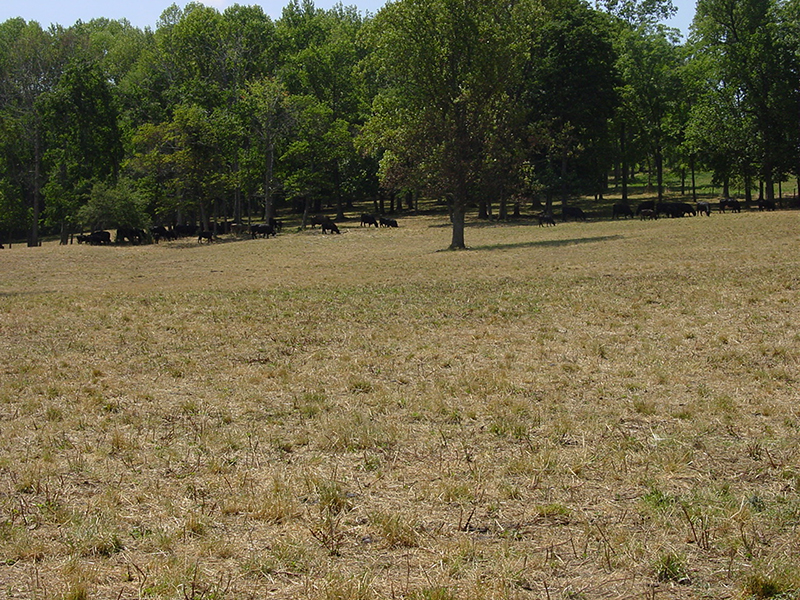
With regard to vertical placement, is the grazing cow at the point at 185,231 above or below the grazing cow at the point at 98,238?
above

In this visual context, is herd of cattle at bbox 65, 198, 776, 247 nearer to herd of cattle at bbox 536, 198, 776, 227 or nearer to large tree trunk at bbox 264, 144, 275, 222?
herd of cattle at bbox 536, 198, 776, 227

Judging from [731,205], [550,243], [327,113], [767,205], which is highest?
[327,113]

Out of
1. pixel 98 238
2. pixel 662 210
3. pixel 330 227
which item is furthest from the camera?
pixel 330 227

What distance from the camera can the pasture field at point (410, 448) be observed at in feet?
15.9

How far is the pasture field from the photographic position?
15.9ft

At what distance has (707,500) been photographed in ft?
18.9

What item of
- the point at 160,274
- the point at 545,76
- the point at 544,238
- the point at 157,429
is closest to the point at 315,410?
the point at 157,429

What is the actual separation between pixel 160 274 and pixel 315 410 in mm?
23483

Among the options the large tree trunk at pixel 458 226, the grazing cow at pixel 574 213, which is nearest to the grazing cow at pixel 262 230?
the grazing cow at pixel 574 213

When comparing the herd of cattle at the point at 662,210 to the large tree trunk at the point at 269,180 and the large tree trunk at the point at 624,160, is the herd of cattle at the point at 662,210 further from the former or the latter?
the large tree trunk at the point at 269,180

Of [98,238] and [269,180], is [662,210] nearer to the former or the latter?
[269,180]

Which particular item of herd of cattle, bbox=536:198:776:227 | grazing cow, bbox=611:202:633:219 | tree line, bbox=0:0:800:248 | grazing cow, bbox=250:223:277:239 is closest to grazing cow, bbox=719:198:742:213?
herd of cattle, bbox=536:198:776:227

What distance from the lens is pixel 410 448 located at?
24.3 feet

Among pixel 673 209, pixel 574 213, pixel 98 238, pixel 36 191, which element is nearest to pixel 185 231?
pixel 98 238
